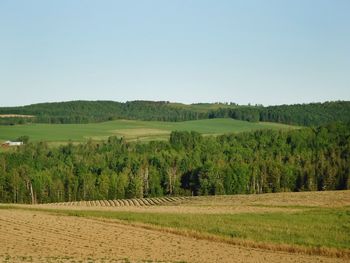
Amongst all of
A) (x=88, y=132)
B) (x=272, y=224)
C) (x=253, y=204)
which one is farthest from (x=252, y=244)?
(x=88, y=132)

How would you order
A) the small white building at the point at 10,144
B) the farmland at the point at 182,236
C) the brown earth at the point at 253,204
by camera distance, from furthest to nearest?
the small white building at the point at 10,144, the brown earth at the point at 253,204, the farmland at the point at 182,236

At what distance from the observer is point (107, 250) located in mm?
35781

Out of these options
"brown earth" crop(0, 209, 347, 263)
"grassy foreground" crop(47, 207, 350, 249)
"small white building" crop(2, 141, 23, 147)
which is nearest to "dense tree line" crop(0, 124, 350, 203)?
"small white building" crop(2, 141, 23, 147)

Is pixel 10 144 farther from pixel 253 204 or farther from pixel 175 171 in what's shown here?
pixel 253 204

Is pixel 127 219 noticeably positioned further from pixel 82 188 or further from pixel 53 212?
pixel 82 188

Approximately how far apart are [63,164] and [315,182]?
54241 mm

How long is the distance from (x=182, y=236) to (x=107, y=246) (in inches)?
308

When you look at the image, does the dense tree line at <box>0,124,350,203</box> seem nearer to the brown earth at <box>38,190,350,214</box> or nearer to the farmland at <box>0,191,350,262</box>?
the brown earth at <box>38,190,350,214</box>

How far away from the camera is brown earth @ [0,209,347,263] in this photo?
33250 mm

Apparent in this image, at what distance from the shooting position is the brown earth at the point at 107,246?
109 ft

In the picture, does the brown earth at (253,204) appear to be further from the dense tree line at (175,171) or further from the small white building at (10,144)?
the small white building at (10,144)

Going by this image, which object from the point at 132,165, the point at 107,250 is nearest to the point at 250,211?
the point at 107,250

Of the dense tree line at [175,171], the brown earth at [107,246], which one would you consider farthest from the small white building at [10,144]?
the brown earth at [107,246]

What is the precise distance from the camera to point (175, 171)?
369 feet
